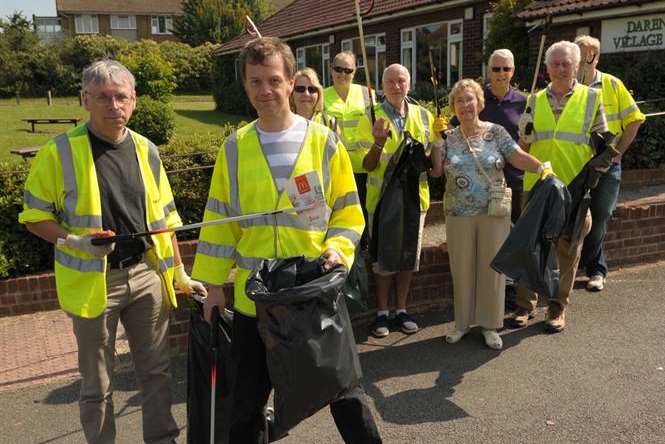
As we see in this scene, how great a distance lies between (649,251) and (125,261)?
17.8ft

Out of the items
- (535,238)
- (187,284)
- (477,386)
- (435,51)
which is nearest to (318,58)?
(435,51)

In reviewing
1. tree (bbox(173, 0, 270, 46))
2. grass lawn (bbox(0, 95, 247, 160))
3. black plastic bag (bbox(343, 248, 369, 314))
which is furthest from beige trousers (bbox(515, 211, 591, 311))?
tree (bbox(173, 0, 270, 46))

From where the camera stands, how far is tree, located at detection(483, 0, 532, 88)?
43.4ft

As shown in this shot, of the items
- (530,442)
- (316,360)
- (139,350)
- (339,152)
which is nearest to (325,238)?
(339,152)

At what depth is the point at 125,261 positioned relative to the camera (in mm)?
3043

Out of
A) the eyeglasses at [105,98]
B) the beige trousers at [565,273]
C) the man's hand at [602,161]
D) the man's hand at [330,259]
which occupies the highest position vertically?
the eyeglasses at [105,98]

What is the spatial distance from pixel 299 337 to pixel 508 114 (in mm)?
3270

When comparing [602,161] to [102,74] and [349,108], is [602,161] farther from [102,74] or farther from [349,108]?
[102,74]

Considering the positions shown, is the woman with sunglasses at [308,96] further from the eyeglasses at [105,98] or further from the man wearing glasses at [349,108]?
the eyeglasses at [105,98]

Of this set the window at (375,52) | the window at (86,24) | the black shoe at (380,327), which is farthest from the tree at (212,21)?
the black shoe at (380,327)

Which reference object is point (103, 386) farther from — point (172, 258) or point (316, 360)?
point (316, 360)

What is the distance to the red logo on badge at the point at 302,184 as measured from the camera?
2750mm

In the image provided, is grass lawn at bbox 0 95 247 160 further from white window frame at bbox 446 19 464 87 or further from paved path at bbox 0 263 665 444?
paved path at bbox 0 263 665 444

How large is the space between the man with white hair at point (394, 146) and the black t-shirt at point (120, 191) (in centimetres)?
186
